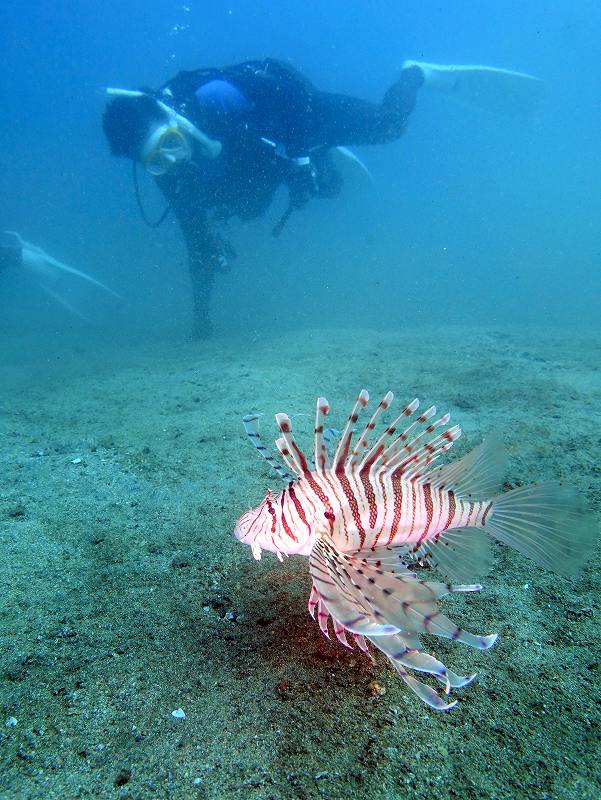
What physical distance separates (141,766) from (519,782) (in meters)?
1.24

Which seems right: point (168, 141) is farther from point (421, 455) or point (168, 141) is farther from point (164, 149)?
point (421, 455)

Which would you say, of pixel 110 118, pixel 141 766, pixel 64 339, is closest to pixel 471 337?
pixel 110 118

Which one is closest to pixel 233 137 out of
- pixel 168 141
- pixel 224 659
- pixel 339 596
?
pixel 168 141

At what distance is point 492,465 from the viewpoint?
226 centimetres

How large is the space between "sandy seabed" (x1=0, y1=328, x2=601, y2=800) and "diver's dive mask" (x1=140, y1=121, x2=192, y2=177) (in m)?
5.88

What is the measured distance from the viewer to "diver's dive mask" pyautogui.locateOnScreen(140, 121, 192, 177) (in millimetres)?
7773

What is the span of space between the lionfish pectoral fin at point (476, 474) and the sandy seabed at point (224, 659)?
578mm

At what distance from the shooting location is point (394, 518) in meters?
1.96

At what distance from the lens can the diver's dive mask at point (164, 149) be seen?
777 centimetres

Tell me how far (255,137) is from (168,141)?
177cm

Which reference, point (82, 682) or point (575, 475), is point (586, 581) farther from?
point (82, 682)

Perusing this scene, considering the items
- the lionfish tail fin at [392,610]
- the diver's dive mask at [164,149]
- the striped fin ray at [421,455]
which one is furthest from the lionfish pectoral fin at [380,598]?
→ the diver's dive mask at [164,149]

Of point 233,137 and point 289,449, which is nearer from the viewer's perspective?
point 289,449

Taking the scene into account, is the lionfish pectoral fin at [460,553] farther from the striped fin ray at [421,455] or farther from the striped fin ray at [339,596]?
the striped fin ray at [339,596]
